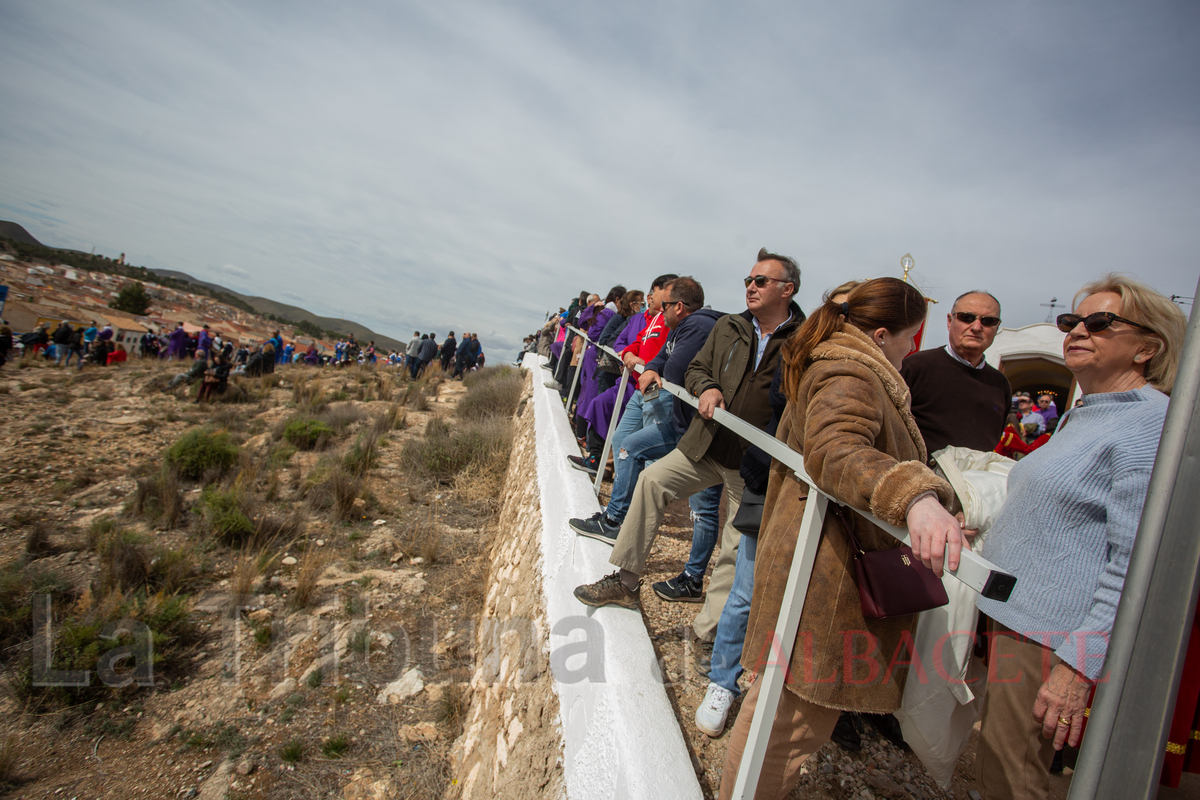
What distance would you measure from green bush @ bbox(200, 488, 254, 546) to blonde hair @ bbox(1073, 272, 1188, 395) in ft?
22.7

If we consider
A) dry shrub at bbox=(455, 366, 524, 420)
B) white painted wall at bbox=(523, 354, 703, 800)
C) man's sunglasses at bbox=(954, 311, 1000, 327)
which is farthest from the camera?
dry shrub at bbox=(455, 366, 524, 420)

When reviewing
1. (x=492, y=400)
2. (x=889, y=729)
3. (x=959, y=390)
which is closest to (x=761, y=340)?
(x=959, y=390)

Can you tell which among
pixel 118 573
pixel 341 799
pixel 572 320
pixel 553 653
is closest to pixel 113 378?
pixel 118 573

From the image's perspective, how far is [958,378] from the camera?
7.68ft

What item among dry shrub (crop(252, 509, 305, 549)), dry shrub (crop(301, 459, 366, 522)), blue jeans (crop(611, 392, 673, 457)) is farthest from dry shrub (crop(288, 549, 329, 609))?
blue jeans (crop(611, 392, 673, 457))

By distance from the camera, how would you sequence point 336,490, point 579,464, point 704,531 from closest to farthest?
point 704,531 < point 579,464 < point 336,490

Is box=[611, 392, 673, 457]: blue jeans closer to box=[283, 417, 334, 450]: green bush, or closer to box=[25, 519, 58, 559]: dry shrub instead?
box=[25, 519, 58, 559]: dry shrub

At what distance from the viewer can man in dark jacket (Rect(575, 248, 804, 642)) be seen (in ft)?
7.45

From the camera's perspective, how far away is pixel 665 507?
7.73ft

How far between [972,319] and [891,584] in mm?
1781

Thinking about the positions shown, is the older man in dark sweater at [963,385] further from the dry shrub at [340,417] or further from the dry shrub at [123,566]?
the dry shrub at [340,417]

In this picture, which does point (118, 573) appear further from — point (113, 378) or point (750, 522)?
point (113, 378)

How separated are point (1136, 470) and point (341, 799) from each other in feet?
12.0

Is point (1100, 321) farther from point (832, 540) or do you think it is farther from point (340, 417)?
point (340, 417)
